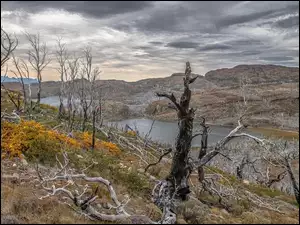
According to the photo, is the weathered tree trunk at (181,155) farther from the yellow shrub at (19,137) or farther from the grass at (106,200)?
the yellow shrub at (19,137)

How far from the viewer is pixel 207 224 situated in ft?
27.6

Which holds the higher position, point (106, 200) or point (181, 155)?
point (181, 155)

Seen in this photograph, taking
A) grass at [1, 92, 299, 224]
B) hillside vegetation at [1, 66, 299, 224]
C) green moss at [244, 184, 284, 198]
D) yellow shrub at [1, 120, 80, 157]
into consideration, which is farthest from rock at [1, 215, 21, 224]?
green moss at [244, 184, 284, 198]

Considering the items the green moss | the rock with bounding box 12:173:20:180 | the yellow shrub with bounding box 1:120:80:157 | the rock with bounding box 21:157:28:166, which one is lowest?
the green moss

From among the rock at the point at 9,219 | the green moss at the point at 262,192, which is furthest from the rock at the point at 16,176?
the green moss at the point at 262,192

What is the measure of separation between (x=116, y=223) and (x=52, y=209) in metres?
1.67

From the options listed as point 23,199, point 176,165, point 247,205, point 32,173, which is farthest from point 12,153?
point 247,205

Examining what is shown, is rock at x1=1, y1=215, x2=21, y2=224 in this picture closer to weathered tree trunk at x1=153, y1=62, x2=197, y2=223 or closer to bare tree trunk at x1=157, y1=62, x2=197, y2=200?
weathered tree trunk at x1=153, y1=62, x2=197, y2=223

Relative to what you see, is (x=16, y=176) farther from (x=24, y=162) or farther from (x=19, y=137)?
(x=19, y=137)

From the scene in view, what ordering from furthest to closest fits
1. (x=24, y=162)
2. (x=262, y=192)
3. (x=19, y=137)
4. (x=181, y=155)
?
(x=262, y=192), (x=19, y=137), (x=181, y=155), (x=24, y=162)

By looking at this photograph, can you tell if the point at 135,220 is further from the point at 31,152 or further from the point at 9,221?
the point at 31,152

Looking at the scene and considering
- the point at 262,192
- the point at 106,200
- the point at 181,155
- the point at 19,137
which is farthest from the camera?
the point at 262,192

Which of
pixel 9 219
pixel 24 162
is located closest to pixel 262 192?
pixel 24 162

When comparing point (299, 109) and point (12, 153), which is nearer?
point (12, 153)
